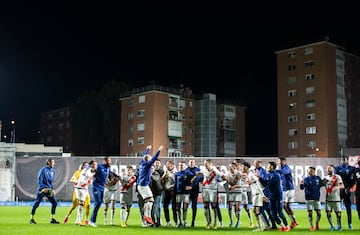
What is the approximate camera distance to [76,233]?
14.9 meters

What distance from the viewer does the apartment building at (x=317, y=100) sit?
80.4 metres

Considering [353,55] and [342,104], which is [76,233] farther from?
[353,55]

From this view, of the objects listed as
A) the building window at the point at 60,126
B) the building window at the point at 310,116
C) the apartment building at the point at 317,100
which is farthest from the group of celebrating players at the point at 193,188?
the building window at the point at 60,126

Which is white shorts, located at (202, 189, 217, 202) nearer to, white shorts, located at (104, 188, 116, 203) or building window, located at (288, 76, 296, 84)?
white shorts, located at (104, 188, 116, 203)

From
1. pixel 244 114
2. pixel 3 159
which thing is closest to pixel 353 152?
pixel 3 159

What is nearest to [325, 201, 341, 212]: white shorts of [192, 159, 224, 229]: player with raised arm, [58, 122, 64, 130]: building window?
[192, 159, 224, 229]: player with raised arm

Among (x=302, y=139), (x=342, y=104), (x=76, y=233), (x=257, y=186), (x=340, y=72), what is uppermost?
(x=340, y=72)

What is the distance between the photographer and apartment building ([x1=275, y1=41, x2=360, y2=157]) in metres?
80.4

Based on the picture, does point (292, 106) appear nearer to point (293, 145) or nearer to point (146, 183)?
point (293, 145)

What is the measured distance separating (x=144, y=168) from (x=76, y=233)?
370 centimetres

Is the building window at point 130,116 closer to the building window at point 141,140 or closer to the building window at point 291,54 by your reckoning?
the building window at point 141,140

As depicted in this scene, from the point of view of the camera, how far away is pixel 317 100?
3228 inches

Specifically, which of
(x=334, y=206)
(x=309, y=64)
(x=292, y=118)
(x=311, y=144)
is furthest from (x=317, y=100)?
(x=334, y=206)

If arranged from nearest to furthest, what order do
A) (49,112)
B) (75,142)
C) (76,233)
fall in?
1. (76,233)
2. (75,142)
3. (49,112)
